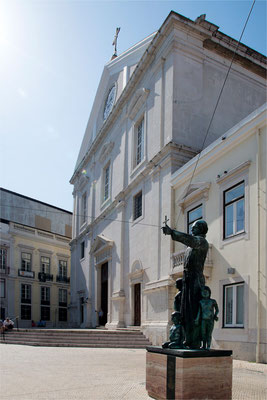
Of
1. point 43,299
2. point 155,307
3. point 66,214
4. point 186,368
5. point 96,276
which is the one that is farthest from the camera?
point 66,214

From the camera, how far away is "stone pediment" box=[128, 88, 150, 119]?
21556mm

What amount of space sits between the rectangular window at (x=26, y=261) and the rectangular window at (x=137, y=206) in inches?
770

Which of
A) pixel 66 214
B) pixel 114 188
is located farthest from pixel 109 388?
pixel 66 214

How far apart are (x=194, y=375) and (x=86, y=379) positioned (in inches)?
131

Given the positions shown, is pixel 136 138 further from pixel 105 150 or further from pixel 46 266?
pixel 46 266

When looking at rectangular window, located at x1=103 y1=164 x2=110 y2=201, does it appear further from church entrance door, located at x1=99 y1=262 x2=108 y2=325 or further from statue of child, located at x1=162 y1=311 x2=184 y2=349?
statue of child, located at x1=162 y1=311 x2=184 y2=349

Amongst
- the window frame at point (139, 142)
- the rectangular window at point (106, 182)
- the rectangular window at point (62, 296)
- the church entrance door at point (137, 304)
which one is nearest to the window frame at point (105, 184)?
the rectangular window at point (106, 182)

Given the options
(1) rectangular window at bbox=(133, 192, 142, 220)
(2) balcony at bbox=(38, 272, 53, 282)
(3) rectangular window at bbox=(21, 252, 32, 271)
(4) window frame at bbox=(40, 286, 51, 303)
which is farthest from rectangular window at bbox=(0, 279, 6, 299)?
(1) rectangular window at bbox=(133, 192, 142, 220)

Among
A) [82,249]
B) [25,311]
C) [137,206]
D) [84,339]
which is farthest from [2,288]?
[84,339]

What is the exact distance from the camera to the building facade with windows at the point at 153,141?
1784 centimetres

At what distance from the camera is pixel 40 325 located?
3600 cm

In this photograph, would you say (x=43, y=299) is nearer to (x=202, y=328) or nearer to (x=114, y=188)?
(x=114, y=188)

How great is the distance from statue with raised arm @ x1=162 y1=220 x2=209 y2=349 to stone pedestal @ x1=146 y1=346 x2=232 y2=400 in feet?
1.47

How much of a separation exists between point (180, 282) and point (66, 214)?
4187 centimetres
